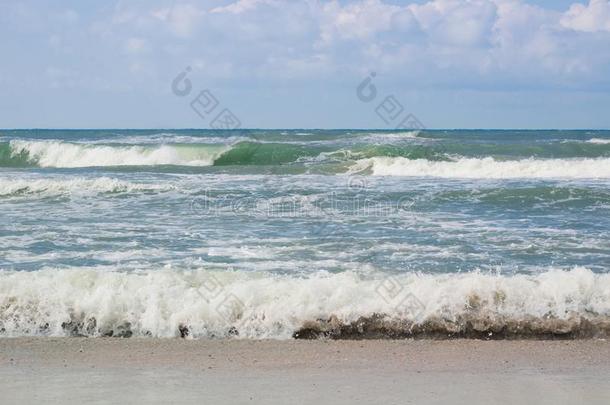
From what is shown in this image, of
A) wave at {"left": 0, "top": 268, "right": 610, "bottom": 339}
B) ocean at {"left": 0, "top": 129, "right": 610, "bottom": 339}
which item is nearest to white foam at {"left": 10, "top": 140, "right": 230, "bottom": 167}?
ocean at {"left": 0, "top": 129, "right": 610, "bottom": 339}

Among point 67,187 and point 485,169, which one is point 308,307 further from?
point 485,169

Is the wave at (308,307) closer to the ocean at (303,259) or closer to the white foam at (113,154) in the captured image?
the ocean at (303,259)

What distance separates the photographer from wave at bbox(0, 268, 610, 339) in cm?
633

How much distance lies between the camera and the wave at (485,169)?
23719 mm

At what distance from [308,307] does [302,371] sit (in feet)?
4.33

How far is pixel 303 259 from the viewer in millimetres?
8781

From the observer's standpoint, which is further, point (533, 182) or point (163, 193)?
point (533, 182)

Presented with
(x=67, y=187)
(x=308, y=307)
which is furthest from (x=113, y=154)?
(x=308, y=307)

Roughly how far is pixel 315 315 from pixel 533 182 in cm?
1463

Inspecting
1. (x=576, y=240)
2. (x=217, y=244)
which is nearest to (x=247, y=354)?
(x=217, y=244)

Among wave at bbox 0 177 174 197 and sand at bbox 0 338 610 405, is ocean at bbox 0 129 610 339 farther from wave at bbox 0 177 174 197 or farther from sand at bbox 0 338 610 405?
sand at bbox 0 338 610 405

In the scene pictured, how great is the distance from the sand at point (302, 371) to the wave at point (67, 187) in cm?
1144

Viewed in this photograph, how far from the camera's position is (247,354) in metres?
5.68

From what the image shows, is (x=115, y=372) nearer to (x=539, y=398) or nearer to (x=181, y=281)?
(x=181, y=281)
